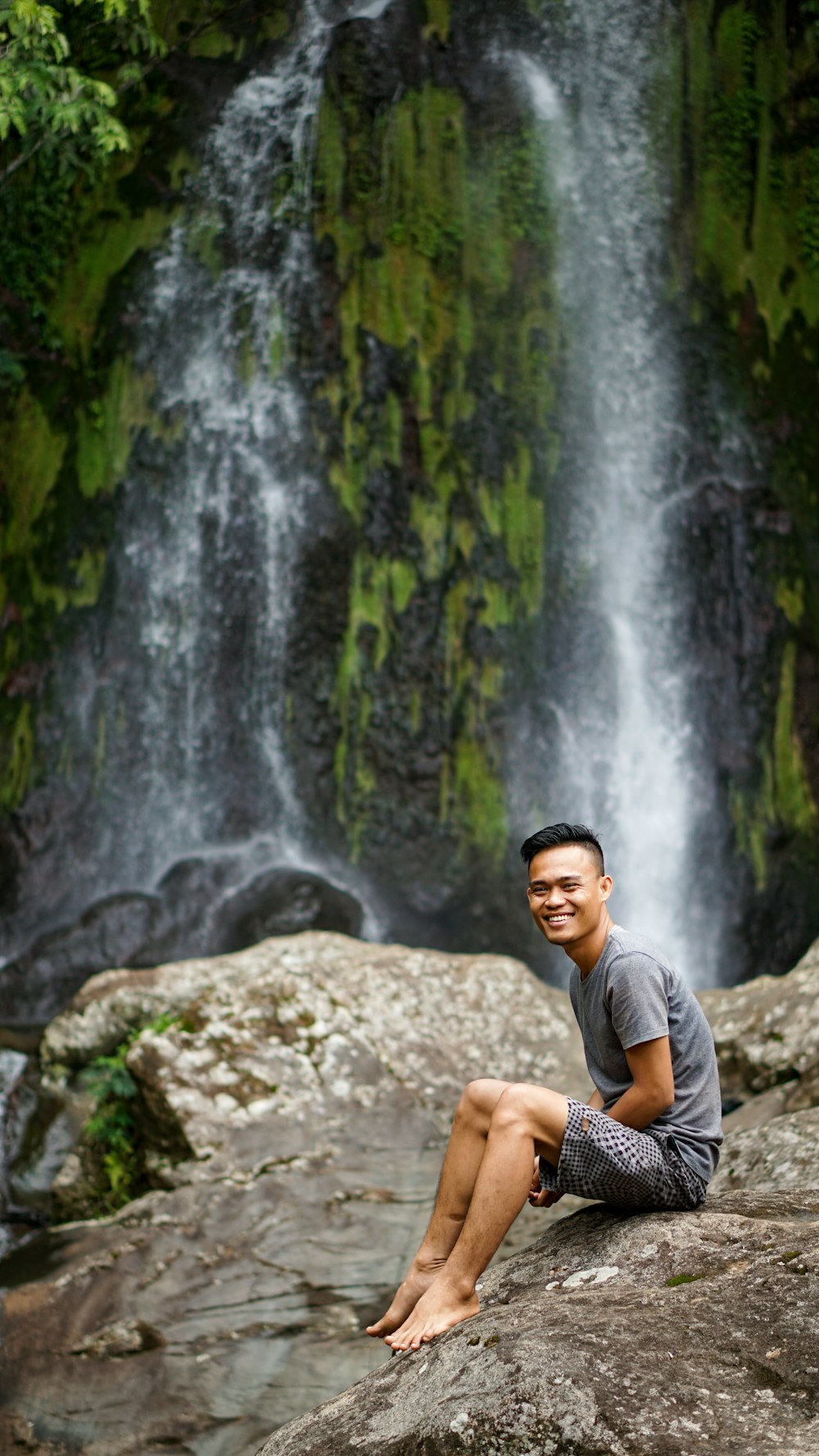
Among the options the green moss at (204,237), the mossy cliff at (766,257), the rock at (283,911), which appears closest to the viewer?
the rock at (283,911)

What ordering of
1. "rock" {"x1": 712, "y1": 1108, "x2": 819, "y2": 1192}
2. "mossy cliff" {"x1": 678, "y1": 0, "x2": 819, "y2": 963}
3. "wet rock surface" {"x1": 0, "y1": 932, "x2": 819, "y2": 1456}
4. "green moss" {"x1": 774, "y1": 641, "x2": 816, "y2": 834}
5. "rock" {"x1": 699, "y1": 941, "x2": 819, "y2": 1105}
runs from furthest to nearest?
"mossy cliff" {"x1": 678, "y1": 0, "x2": 819, "y2": 963}
"green moss" {"x1": 774, "y1": 641, "x2": 816, "y2": 834}
"rock" {"x1": 699, "y1": 941, "x2": 819, "y2": 1105}
"rock" {"x1": 712, "y1": 1108, "x2": 819, "y2": 1192}
"wet rock surface" {"x1": 0, "y1": 932, "x2": 819, "y2": 1456}

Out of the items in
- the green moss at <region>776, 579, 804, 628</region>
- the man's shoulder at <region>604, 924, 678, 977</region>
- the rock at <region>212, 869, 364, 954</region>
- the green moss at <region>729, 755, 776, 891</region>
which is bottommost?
the green moss at <region>729, 755, 776, 891</region>

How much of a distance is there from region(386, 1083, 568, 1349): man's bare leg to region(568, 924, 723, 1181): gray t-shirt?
163 mm

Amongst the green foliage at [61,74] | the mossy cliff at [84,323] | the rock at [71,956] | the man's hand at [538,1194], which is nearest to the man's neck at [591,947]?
the man's hand at [538,1194]

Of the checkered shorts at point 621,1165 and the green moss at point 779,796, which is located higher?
the checkered shorts at point 621,1165

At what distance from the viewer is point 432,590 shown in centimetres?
991

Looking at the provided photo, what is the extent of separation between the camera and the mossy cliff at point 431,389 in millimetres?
9805

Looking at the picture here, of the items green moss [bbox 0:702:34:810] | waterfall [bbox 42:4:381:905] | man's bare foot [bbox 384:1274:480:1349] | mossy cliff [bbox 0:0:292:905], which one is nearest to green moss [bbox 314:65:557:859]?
waterfall [bbox 42:4:381:905]

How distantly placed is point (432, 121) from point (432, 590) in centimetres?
384

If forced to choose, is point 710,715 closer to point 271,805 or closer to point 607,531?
point 607,531

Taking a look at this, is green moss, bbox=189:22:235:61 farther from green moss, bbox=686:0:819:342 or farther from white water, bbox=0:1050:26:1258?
white water, bbox=0:1050:26:1258

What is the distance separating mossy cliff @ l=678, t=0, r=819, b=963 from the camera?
31.7 ft

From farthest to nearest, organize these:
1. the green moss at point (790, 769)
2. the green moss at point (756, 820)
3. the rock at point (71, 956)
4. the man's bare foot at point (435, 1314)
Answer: the green moss at point (790, 769), the green moss at point (756, 820), the rock at point (71, 956), the man's bare foot at point (435, 1314)

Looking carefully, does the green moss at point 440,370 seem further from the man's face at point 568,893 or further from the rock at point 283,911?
the man's face at point 568,893
